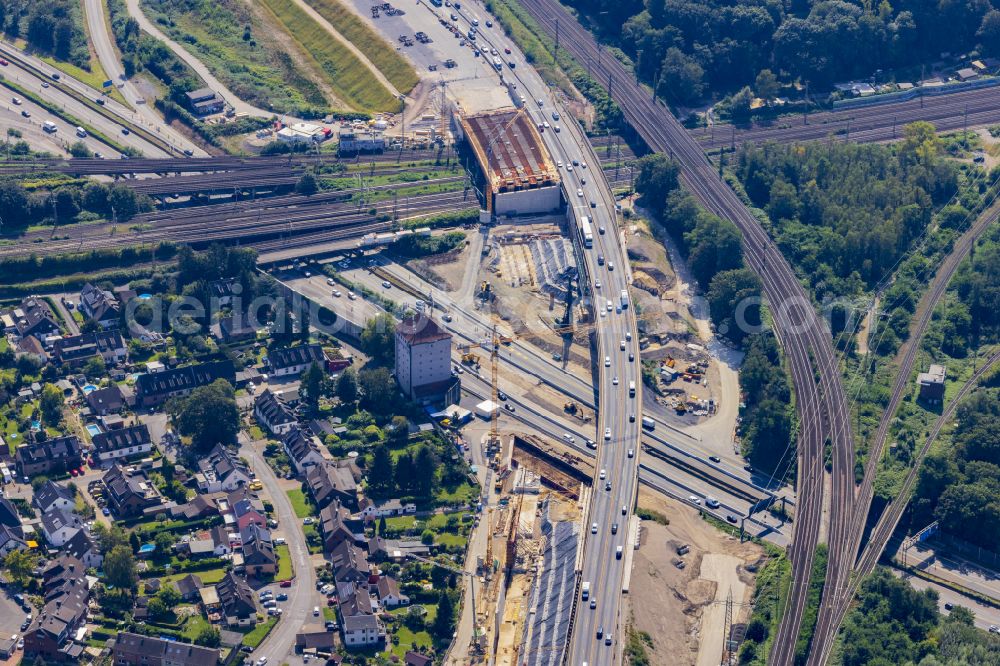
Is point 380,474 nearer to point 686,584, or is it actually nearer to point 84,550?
point 84,550

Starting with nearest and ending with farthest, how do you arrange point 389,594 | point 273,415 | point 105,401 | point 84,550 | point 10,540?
point 389,594 < point 84,550 < point 10,540 < point 273,415 < point 105,401

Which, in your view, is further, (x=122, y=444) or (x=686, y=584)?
(x=122, y=444)

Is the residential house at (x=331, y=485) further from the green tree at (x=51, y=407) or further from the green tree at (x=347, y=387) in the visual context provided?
the green tree at (x=51, y=407)

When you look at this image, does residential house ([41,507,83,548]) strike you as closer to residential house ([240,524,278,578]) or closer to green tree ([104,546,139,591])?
green tree ([104,546,139,591])

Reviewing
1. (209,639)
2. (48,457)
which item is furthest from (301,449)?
(209,639)

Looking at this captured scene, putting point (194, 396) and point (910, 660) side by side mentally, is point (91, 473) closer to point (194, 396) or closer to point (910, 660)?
point (194, 396)

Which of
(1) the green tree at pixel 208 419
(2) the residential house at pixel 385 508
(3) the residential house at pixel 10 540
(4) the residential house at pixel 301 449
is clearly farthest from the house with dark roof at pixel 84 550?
(2) the residential house at pixel 385 508

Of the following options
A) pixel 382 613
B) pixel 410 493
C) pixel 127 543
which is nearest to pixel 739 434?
pixel 410 493

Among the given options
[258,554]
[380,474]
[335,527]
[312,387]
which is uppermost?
[312,387]
